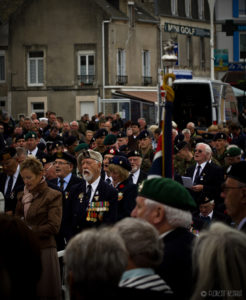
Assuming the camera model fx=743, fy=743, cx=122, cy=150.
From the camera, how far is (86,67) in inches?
1697

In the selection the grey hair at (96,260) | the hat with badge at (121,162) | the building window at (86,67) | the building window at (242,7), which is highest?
the building window at (242,7)

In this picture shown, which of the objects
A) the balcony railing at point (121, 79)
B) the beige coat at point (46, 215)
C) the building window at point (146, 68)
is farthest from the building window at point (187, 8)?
the beige coat at point (46, 215)

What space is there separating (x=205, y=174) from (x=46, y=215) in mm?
4213

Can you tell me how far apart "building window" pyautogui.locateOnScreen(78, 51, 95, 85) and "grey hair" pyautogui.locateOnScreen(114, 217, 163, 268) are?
38684 mm

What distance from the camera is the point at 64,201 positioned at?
984 centimetres

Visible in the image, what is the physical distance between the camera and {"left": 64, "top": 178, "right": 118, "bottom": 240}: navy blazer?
29.5ft

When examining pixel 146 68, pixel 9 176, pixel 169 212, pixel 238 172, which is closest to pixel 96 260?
pixel 169 212

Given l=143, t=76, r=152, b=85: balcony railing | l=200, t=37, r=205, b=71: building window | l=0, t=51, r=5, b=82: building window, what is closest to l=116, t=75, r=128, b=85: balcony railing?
l=143, t=76, r=152, b=85: balcony railing

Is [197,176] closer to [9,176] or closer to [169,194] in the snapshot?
[9,176]

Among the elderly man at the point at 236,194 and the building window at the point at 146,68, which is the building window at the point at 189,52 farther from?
the elderly man at the point at 236,194

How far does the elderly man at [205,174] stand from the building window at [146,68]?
3313cm

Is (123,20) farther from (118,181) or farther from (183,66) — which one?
(118,181)

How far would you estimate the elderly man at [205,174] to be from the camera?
440 inches

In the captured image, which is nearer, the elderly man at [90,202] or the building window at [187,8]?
the elderly man at [90,202]
